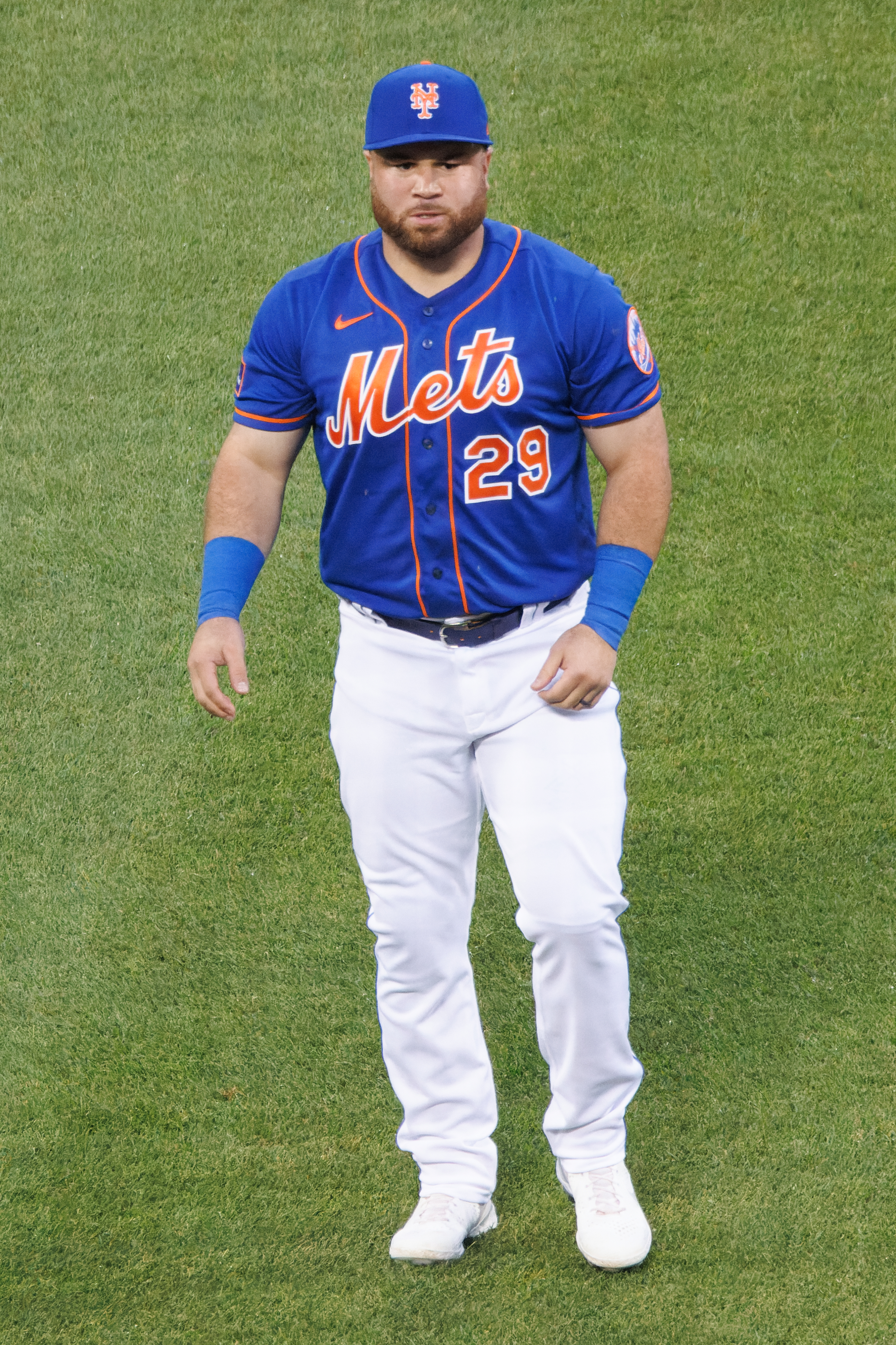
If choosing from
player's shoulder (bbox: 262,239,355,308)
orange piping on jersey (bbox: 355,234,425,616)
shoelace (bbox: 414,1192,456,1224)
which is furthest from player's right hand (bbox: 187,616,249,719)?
shoelace (bbox: 414,1192,456,1224)

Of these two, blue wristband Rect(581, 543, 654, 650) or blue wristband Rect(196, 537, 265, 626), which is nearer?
blue wristband Rect(581, 543, 654, 650)

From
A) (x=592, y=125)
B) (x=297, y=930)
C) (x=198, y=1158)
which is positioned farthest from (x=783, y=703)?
(x=592, y=125)

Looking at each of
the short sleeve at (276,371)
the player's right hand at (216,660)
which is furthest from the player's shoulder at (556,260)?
the player's right hand at (216,660)

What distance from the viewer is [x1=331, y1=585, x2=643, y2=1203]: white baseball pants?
9.92ft

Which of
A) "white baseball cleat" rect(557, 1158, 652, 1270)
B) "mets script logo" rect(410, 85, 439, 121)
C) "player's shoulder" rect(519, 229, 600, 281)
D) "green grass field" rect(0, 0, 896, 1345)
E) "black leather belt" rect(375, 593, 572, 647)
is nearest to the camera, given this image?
"mets script logo" rect(410, 85, 439, 121)

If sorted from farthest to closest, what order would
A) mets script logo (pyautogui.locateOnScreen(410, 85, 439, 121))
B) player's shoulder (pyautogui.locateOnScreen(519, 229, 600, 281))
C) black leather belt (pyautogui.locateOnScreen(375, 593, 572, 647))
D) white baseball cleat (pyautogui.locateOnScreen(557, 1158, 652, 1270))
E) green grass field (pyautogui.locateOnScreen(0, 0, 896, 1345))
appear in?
green grass field (pyautogui.locateOnScreen(0, 0, 896, 1345))
white baseball cleat (pyautogui.locateOnScreen(557, 1158, 652, 1270))
black leather belt (pyautogui.locateOnScreen(375, 593, 572, 647))
player's shoulder (pyautogui.locateOnScreen(519, 229, 600, 281))
mets script logo (pyautogui.locateOnScreen(410, 85, 439, 121))

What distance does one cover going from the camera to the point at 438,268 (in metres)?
3.02

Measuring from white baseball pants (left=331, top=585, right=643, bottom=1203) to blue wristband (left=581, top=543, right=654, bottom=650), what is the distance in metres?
0.13

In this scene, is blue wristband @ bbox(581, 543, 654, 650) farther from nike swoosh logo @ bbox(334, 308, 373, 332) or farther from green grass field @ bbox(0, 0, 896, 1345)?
green grass field @ bbox(0, 0, 896, 1345)

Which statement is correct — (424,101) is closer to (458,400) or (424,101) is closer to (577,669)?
(458,400)

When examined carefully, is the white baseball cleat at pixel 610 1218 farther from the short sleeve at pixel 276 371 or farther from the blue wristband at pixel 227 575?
the short sleeve at pixel 276 371

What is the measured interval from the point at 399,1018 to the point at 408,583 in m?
0.97

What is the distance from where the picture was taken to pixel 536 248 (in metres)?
3.03

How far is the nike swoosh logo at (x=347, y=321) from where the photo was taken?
9.89 feet
